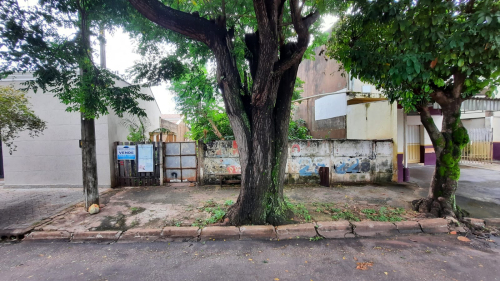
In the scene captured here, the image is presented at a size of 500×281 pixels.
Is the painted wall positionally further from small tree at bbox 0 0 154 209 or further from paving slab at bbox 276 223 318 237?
small tree at bbox 0 0 154 209

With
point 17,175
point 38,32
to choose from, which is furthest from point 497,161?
point 17,175

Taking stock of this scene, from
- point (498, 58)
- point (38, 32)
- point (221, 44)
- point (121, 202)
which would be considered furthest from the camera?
point (121, 202)

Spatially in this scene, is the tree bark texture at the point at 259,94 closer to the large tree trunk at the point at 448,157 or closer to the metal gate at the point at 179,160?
the large tree trunk at the point at 448,157

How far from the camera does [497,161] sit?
12.1 m

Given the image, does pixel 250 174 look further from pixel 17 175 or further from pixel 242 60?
pixel 17 175

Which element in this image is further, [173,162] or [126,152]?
[173,162]

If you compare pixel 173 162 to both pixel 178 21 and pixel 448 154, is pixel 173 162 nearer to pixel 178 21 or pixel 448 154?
pixel 178 21

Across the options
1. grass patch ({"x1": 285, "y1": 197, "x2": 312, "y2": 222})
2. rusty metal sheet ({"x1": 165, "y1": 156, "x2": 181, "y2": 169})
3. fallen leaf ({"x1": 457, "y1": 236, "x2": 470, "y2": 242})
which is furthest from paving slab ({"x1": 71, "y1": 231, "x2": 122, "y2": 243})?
fallen leaf ({"x1": 457, "y1": 236, "x2": 470, "y2": 242})

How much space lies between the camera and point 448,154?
4.55 meters

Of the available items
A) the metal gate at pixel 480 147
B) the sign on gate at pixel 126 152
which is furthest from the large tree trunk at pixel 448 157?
the metal gate at pixel 480 147

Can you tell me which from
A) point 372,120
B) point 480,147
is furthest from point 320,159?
point 480,147

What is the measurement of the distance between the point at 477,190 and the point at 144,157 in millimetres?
10204

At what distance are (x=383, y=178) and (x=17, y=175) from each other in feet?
40.2

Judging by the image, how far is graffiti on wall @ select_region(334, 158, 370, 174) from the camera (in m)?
7.56
